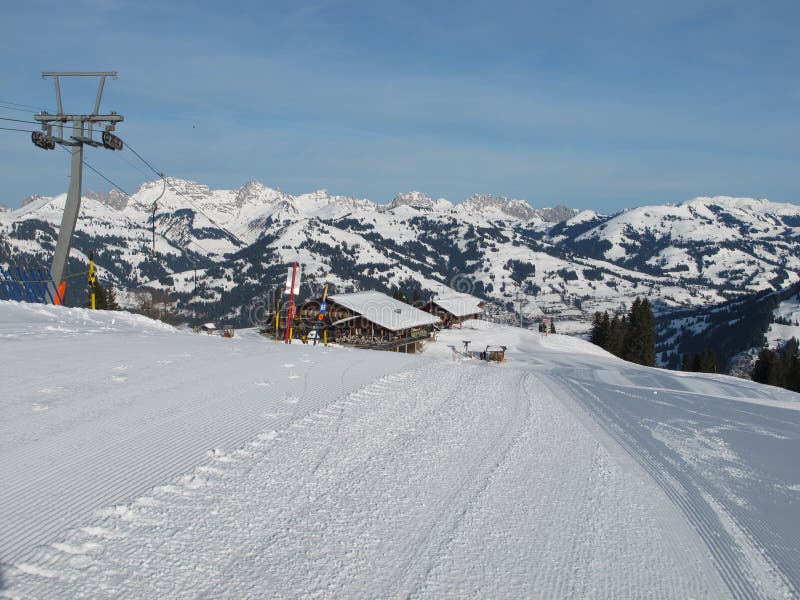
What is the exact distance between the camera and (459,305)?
3632 inches

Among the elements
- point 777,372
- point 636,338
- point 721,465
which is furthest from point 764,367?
point 721,465

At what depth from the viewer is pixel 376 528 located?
20.5 ft

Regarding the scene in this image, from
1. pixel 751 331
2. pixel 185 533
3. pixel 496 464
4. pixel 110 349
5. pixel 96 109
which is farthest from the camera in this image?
pixel 751 331

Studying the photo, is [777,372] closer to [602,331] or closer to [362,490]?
[602,331]

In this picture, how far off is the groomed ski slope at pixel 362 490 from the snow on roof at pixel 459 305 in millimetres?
75213

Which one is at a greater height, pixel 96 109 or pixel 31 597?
pixel 96 109

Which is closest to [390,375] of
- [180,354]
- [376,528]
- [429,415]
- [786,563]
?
[429,415]

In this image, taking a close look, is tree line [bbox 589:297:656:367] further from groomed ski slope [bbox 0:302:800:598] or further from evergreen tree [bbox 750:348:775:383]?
groomed ski slope [bbox 0:302:800:598]

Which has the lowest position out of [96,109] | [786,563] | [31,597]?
[31,597]

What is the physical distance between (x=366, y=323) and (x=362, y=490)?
53593mm

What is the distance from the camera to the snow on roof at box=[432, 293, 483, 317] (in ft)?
292

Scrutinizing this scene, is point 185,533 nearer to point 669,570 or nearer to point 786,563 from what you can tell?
point 669,570

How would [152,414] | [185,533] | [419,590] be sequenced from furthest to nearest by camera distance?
[152,414] < [185,533] < [419,590]

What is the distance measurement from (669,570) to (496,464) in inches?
119
